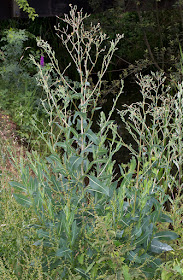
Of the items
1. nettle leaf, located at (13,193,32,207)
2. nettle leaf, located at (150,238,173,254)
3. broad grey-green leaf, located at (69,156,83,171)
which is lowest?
nettle leaf, located at (150,238,173,254)

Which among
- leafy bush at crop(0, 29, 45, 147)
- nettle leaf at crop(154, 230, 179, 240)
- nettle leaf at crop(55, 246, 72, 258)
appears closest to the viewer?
nettle leaf at crop(55, 246, 72, 258)

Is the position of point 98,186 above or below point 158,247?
above

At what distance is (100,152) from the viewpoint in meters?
1.87

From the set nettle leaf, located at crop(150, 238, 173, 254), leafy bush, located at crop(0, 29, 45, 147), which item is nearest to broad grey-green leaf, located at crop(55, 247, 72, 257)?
nettle leaf, located at crop(150, 238, 173, 254)

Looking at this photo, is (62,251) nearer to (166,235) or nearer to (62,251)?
(62,251)

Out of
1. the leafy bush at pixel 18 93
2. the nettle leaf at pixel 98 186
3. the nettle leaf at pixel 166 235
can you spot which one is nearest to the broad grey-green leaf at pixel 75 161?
the nettle leaf at pixel 98 186

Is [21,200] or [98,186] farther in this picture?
[21,200]

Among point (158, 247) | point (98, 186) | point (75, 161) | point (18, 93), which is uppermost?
point (75, 161)

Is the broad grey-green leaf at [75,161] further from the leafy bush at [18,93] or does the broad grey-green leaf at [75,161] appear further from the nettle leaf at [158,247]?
the leafy bush at [18,93]

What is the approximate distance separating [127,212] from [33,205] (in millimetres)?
551

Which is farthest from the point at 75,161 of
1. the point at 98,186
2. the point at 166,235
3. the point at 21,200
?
the point at 166,235

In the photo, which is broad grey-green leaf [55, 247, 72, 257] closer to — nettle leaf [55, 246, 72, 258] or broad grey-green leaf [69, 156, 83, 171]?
nettle leaf [55, 246, 72, 258]

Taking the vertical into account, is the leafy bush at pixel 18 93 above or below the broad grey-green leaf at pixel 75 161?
below

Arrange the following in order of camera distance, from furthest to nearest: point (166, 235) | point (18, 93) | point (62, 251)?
point (18, 93)
point (166, 235)
point (62, 251)
